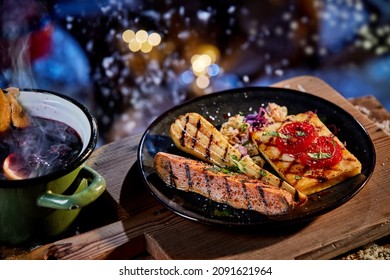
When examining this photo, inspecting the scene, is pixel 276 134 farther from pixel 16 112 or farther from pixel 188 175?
pixel 16 112

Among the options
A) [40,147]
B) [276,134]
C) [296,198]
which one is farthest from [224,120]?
[40,147]

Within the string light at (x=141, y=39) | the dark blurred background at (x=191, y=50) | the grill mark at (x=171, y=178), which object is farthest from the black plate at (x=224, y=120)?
the string light at (x=141, y=39)

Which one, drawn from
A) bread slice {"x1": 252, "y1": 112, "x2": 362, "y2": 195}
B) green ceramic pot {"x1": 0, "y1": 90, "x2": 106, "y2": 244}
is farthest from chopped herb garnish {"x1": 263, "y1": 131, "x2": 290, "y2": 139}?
green ceramic pot {"x1": 0, "y1": 90, "x2": 106, "y2": 244}

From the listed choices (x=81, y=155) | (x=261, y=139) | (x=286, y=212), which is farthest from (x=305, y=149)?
(x=81, y=155)

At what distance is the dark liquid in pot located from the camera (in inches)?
63.2

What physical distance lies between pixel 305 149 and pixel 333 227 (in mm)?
276

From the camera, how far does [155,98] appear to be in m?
3.30

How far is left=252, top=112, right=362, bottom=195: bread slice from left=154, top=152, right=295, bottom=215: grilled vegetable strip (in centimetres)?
11

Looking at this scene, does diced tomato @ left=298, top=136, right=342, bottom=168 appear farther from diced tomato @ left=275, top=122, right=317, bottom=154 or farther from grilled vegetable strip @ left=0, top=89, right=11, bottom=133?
grilled vegetable strip @ left=0, top=89, right=11, bottom=133

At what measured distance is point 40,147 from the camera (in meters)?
1.67

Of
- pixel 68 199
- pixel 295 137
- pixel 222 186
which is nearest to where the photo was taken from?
pixel 68 199

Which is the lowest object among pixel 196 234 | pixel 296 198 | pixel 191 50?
pixel 191 50

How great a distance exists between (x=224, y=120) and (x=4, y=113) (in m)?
0.72
